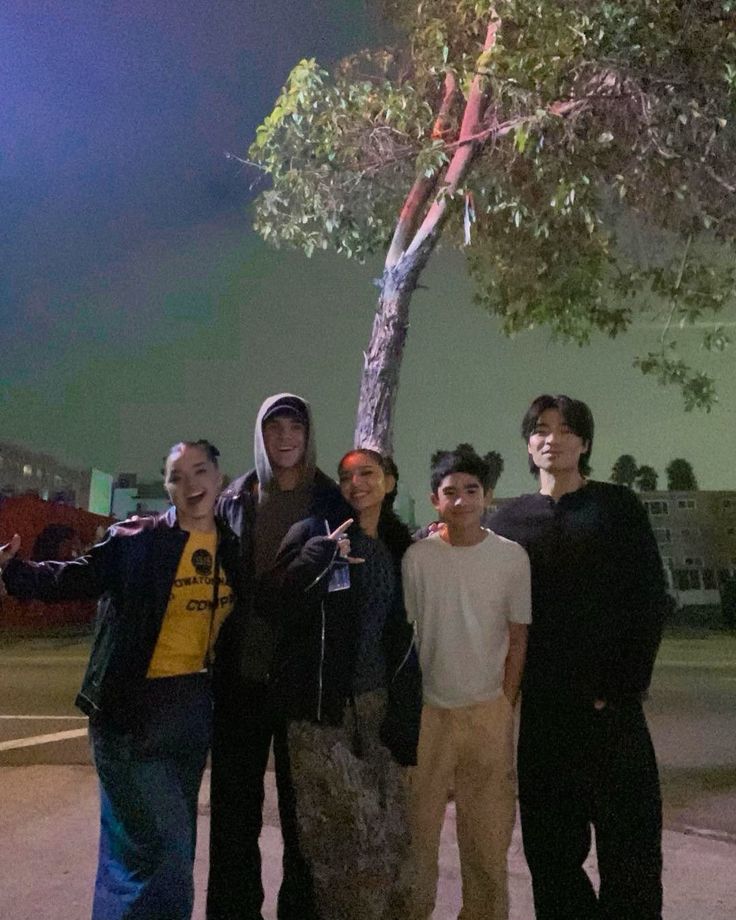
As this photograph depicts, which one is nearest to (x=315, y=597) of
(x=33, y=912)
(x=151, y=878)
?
(x=151, y=878)

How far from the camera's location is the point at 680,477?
112 feet

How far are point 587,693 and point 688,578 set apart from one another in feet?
103

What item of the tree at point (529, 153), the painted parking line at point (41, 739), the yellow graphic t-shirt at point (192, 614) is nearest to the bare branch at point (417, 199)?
the tree at point (529, 153)

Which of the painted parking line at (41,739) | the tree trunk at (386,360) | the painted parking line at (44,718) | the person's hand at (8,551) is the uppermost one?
the tree trunk at (386,360)

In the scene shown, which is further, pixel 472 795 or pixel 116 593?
→ pixel 472 795

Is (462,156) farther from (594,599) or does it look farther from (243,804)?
(243,804)

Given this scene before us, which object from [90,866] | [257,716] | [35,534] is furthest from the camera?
[35,534]

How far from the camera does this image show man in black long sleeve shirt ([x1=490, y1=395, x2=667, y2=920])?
2.93 m

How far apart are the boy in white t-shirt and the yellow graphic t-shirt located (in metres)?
0.72

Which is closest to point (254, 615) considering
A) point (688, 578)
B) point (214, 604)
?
point (214, 604)

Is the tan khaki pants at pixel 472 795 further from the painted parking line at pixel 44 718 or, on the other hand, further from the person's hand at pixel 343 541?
the painted parking line at pixel 44 718

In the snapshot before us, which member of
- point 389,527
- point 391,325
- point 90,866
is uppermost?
point 391,325

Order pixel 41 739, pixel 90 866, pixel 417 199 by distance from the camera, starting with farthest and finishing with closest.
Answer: pixel 41 739 → pixel 417 199 → pixel 90 866

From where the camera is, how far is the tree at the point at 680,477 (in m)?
33.5
